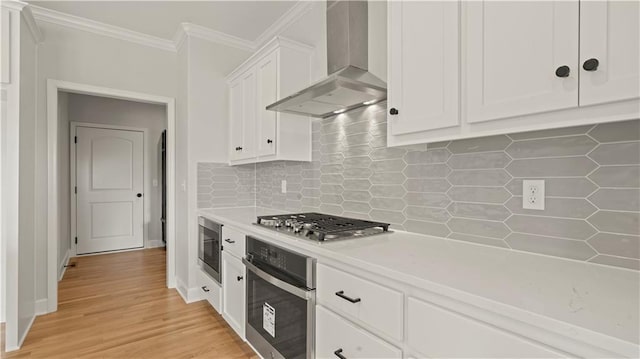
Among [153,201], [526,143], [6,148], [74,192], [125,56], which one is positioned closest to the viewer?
[526,143]

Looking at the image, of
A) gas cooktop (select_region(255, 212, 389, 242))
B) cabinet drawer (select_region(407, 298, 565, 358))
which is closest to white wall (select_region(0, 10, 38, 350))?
gas cooktop (select_region(255, 212, 389, 242))

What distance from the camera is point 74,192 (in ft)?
15.0

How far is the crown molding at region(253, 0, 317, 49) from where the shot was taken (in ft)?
8.33

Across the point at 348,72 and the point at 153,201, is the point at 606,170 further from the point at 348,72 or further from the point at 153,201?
the point at 153,201

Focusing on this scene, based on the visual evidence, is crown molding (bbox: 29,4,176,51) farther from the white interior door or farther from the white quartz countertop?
the white quartz countertop

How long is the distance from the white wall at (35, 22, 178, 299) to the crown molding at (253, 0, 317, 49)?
109 centimetres

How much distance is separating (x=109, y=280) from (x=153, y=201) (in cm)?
194

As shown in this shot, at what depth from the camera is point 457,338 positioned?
0.83 m

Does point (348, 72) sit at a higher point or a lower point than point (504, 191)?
higher

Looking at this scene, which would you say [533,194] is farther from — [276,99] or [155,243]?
[155,243]

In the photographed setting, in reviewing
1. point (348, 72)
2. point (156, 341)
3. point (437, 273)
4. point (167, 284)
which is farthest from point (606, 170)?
point (167, 284)

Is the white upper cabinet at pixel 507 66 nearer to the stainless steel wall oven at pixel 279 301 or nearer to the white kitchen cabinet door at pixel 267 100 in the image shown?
the stainless steel wall oven at pixel 279 301

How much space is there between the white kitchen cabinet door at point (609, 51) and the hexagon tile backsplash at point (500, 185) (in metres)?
0.29

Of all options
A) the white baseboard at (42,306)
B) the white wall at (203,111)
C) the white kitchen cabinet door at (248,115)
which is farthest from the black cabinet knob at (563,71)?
the white baseboard at (42,306)
